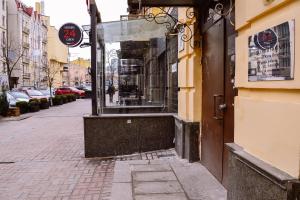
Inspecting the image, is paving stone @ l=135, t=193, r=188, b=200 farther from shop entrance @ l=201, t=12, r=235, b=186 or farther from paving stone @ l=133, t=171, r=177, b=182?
paving stone @ l=133, t=171, r=177, b=182

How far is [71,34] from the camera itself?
10.9 metres

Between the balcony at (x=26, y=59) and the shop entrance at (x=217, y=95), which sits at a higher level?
the balcony at (x=26, y=59)

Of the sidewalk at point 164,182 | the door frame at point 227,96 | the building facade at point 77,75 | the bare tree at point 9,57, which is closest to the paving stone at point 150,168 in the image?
the sidewalk at point 164,182

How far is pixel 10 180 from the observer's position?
813 centimetres

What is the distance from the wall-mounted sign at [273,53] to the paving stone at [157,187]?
2570mm

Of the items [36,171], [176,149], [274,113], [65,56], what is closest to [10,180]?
[36,171]

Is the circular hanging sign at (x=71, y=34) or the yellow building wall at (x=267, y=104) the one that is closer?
the yellow building wall at (x=267, y=104)

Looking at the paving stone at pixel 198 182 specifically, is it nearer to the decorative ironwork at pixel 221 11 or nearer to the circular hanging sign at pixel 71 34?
the decorative ironwork at pixel 221 11

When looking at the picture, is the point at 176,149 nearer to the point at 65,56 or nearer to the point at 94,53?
the point at 94,53

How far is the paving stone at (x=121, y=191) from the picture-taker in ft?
21.2

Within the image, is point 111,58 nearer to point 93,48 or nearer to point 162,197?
point 93,48

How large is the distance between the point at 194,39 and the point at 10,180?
13.0ft

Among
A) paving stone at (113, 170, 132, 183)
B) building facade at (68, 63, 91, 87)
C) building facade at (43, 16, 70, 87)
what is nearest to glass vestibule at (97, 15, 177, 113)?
paving stone at (113, 170, 132, 183)

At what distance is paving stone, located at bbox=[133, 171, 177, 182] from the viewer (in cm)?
745
